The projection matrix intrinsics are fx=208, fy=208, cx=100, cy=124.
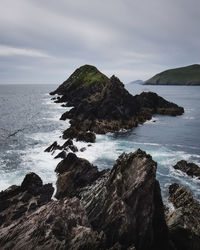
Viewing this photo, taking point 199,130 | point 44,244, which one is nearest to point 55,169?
point 44,244

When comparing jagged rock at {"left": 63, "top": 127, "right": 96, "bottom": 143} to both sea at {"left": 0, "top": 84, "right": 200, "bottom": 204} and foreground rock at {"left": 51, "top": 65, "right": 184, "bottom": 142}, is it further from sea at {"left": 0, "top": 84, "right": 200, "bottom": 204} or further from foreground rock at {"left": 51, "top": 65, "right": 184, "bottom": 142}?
sea at {"left": 0, "top": 84, "right": 200, "bottom": 204}

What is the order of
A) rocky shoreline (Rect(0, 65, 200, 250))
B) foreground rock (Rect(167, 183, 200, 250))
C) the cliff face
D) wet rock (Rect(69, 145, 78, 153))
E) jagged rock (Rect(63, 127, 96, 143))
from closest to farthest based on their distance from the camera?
the cliff face
rocky shoreline (Rect(0, 65, 200, 250))
foreground rock (Rect(167, 183, 200, 250))
wet rock (Rect(69, 145, 78, 153))
jagged rock (Rect(63, 127, 96, 143))

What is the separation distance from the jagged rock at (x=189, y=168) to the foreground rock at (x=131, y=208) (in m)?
20.7

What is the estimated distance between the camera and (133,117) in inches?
3300

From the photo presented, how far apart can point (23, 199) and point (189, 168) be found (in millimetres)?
27771

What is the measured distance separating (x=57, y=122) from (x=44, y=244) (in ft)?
230

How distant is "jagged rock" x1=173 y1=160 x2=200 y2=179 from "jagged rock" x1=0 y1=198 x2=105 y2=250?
2670 centimetres

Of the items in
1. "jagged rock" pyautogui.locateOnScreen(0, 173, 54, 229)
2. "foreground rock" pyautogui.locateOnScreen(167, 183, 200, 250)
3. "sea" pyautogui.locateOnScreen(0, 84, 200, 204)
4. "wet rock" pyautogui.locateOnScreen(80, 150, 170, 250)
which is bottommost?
"sea" pyautogui.locateOnScreen(0, 84, 200, 204)

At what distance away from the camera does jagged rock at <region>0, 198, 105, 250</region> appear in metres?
11.9

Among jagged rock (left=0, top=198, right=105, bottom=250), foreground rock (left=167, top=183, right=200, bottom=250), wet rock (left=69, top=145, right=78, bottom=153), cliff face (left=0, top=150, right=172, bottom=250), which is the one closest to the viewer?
jagged rock (left=0, top=198, right=105, bottom=250)

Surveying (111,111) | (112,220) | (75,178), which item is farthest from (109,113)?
(112,220)

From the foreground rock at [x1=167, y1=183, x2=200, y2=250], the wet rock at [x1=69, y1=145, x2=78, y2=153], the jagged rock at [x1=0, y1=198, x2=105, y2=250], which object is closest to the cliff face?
the jagged rock at [x1=0, y1=198, x2=105, y2=250]

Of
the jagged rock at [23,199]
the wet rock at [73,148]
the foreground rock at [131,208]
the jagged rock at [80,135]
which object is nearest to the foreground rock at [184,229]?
the foreground rock at [131,208]

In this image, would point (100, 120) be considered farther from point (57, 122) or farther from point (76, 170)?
point (76, 170)
